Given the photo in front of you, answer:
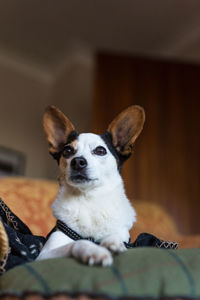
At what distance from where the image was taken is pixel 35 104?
Answer: 5.03 meters

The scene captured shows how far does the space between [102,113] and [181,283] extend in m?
2.83

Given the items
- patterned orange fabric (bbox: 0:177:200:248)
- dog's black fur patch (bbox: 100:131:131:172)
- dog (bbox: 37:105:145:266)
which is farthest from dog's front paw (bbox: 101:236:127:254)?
patterned orange fabric (bbox: 0:177:200:248)

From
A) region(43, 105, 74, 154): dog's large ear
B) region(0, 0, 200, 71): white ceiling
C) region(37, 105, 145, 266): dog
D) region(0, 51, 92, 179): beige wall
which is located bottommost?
region(37, 105, 145, 266): dog

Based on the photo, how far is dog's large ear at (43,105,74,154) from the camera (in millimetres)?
1140

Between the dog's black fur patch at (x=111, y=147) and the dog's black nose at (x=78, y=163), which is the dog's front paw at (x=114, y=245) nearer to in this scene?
the dog's black nose at (x=78, y=163)

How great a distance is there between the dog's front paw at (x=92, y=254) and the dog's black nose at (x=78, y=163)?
30 centimetres

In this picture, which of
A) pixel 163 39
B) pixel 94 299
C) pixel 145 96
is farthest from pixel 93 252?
pixel 163 39

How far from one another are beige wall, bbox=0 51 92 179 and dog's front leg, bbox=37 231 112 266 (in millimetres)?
3524

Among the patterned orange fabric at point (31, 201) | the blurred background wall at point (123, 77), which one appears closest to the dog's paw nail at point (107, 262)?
the patterned orange fabric at point (31, 201)

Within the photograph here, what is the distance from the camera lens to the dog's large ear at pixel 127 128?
3.61 ft

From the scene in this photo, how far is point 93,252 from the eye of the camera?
717mm

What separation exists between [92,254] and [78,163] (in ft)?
1.22

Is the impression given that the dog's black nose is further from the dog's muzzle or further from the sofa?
the sofa

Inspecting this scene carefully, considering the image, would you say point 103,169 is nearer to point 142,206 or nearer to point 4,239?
point 4,239
